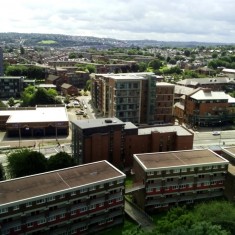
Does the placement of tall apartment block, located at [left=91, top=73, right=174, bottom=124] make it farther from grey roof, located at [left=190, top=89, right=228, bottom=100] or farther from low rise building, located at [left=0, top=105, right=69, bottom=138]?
low rise building, located at [left=0, top=105, right=69, bottom=138]

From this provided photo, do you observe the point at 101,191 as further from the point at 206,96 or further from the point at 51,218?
the point at 206,96

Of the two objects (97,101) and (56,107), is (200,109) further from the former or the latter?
(56,107)

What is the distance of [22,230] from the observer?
143 feet

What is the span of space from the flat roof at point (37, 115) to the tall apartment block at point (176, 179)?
42728 mm

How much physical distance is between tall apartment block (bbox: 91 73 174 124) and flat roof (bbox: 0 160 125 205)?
42073mm

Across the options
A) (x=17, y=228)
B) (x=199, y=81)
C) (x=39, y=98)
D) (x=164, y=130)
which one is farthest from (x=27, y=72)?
(x=17, y=228)

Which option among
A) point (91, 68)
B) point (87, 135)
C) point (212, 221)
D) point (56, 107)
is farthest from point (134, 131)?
point (91, 68)

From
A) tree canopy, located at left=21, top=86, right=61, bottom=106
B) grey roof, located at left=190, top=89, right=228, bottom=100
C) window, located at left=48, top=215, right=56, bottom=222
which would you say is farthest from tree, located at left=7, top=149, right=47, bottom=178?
tree canopy, located at left=21, top=86, right=61, bottom=106

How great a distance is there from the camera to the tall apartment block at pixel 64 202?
43.1 m

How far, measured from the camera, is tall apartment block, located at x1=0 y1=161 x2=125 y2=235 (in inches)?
1697

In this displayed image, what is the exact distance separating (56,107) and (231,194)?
67007 millimetres

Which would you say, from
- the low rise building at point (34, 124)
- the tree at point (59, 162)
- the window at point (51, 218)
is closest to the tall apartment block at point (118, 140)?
the tree at point (59, 162)

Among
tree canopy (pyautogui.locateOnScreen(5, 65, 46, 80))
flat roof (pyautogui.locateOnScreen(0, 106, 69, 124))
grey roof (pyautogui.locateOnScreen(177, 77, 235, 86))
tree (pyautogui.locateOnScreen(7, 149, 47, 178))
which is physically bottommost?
flat roof (pyautogui.locateOnScreen(0, 106, 69, 124))

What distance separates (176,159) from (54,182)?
20.8m
